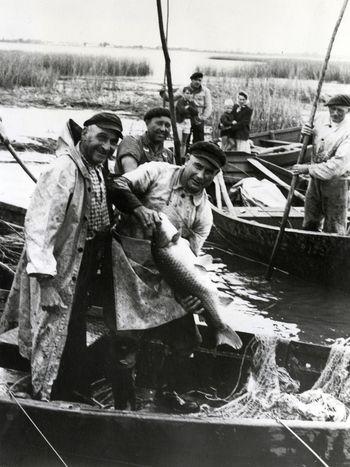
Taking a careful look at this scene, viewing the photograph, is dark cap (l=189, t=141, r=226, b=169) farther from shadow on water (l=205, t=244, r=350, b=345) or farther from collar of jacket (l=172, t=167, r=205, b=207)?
shadow on water (l=205, t=244, r=350, b=345)

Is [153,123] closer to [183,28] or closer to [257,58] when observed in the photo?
[183,28]

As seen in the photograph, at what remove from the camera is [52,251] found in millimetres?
2748

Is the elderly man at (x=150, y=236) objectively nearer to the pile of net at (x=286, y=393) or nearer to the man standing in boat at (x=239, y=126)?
the pile of net at (x=286, y=393)

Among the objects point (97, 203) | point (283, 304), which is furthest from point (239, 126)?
point (97, 203)

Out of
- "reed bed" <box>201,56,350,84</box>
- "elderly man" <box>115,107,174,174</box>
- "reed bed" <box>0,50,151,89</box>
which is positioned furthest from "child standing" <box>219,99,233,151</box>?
"elderly man" <box>115,107,174,174</box>

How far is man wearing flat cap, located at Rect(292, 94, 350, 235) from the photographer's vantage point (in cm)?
600

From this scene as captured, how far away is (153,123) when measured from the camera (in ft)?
14.6

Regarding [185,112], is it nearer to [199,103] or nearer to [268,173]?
[199,103]

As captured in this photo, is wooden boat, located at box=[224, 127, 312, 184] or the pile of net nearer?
the pile of net

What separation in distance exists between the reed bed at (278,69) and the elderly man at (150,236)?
39.1ft

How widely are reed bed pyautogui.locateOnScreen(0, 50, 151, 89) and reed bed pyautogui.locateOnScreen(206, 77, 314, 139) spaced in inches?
107

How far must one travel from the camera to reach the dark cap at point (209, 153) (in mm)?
3145

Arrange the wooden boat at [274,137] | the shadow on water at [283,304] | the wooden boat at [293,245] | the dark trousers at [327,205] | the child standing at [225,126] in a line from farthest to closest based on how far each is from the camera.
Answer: the wooden boat at [274,137] < the child standing at [225,126] < the dark trousers at [327,205] < the wooden boat at [293,245] < the shadow on water at [283,304]

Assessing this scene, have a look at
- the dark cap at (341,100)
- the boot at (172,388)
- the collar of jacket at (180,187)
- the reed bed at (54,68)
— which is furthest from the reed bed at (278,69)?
the boot at (172,388)
